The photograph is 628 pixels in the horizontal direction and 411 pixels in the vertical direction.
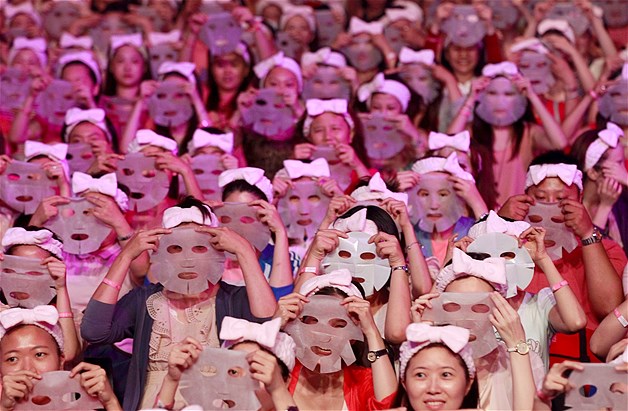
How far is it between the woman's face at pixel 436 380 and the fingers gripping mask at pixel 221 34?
3428 mm

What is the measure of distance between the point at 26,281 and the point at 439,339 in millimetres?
1574

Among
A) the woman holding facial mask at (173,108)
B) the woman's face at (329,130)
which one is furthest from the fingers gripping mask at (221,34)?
the woman's face at (329,130)

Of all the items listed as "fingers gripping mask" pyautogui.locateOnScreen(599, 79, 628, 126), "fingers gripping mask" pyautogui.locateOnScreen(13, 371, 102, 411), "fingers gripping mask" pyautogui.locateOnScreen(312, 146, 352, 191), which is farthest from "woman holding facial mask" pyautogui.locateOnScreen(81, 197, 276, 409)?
"fingers gripping mask" pyautogui.locateOnScreen(599, 79, 628, 126)

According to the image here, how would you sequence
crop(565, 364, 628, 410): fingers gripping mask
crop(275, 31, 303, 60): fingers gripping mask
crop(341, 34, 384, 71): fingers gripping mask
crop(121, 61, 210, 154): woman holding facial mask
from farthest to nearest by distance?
crop(275, 31, 303, 60): fingers gripping mask
crop(341, 34, 384, 71): fingers gripping mask
crop(121, 61, 210, 154): woman holding facial mask
crop(565, 364, 628, 410): fingers gripping mask

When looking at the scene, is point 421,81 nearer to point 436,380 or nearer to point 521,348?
point 521,348

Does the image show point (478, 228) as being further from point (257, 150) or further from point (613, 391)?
point (257, 150)

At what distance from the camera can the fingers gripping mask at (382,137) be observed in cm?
623

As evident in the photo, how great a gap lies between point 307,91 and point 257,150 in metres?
0.58

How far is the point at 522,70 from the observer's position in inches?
264

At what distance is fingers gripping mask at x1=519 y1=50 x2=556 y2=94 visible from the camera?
263 inches

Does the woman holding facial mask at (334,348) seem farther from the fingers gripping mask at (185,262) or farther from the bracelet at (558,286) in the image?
the bracelet at (558,286)

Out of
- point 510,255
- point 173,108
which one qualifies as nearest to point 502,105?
point 173,108

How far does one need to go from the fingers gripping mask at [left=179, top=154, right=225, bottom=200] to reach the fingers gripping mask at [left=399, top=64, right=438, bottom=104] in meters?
1.31

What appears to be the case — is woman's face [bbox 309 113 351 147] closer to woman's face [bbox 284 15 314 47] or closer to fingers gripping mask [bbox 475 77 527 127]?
fingers gripping mask [bbox 475 77 527 127]
